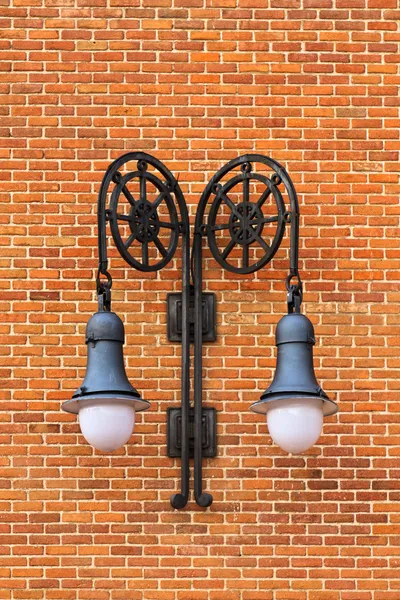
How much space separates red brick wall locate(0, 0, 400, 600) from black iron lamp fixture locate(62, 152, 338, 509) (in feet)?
0.36

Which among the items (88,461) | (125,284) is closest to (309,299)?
(125,284)

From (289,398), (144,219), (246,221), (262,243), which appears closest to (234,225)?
(246,221)

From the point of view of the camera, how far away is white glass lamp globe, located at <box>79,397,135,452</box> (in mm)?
5824

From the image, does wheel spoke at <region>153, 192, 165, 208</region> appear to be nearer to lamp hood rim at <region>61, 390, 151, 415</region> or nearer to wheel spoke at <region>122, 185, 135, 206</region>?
wheel spoke at <region>122, 185, 135, 206</region>

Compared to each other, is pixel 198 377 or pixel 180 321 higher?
pixel 180 321

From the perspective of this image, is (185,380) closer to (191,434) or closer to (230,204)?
(191,434)

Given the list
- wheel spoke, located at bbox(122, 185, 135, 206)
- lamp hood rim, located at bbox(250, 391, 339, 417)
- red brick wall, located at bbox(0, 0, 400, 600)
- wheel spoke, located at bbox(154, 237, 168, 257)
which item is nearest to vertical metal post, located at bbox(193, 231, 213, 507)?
red brick wall, located at bbox(0, 0, 400, 600)

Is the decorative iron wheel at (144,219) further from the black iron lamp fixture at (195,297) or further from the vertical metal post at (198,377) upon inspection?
the vertical metal post at (198,377)

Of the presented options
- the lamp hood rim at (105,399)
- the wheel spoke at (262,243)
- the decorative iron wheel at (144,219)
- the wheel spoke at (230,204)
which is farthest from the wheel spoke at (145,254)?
the lamp hood rim at (105,399)

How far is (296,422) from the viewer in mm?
5785

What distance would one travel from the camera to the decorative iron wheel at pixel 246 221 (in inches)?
259

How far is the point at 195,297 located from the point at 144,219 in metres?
0.53

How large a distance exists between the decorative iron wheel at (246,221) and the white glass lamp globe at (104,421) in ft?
4.06

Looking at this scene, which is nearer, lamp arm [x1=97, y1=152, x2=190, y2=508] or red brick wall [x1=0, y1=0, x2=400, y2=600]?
lamp arm [x1=97, y1=152, x2=190, y2=508]
